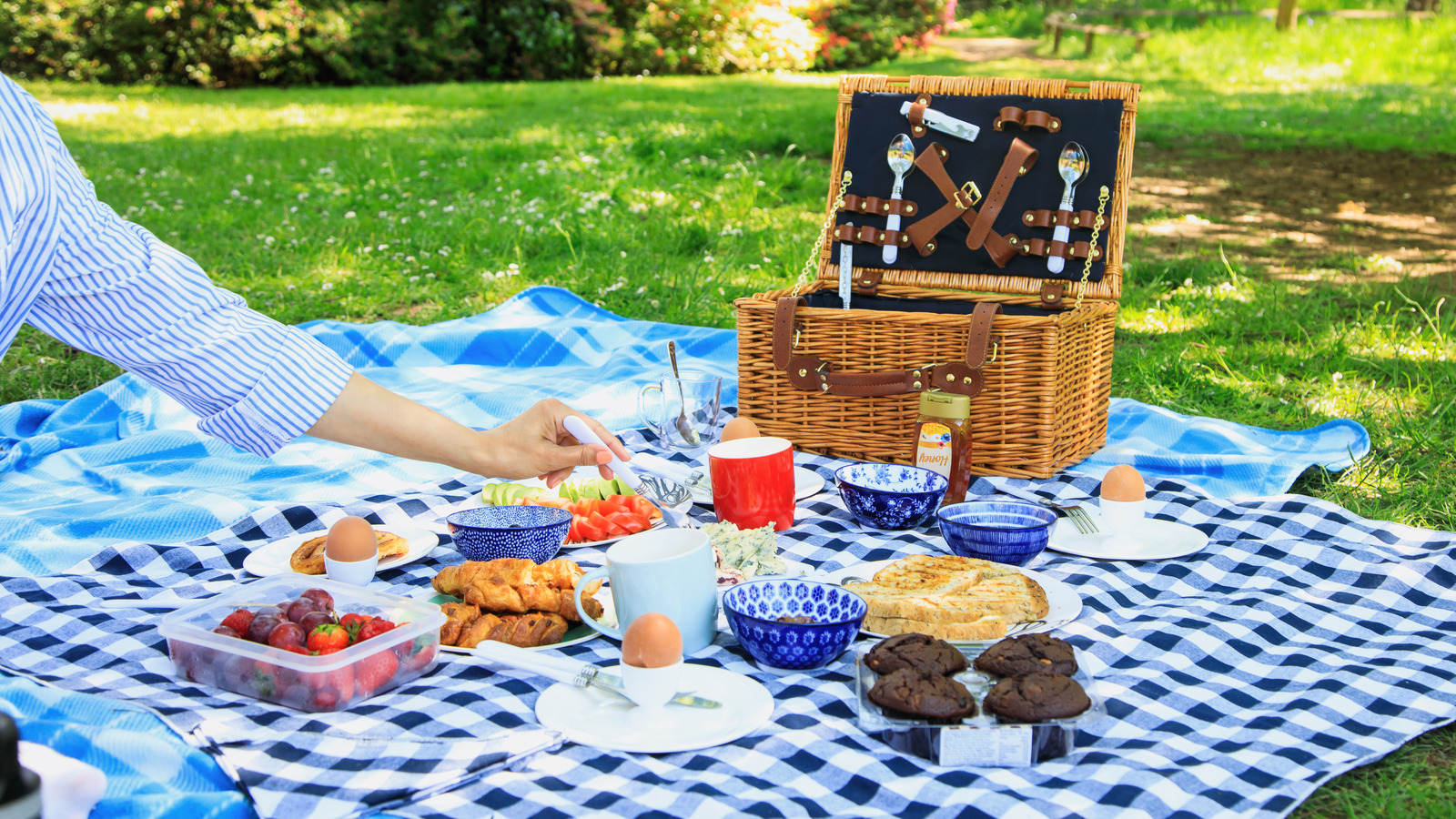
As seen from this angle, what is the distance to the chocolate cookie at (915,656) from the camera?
1615 millimetres

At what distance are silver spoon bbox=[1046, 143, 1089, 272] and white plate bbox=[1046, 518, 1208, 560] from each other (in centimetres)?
96

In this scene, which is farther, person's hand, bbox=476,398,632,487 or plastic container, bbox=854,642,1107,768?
person's hand, bbox=476,398,632,487

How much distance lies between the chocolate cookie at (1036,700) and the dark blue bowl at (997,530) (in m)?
0.61

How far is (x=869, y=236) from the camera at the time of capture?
133 inches

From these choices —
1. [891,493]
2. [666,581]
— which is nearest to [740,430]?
[891,493]

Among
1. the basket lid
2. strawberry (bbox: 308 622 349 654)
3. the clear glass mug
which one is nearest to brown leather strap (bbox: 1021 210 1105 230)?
the basket lid

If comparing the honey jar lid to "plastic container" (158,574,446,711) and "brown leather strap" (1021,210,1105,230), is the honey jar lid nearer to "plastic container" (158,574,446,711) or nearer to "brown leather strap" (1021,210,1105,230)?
"brown leather strap" (1021,210,1105,230)

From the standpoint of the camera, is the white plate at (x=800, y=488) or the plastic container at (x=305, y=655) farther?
the white plate at (x=800, y=488)

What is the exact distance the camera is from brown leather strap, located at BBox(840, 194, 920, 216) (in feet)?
10.9

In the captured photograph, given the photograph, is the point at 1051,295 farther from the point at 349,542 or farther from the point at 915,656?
the point at 349,542

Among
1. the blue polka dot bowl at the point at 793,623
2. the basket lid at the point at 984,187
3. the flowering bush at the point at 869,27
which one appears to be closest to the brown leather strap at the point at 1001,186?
the basket lid at the point at 984,187

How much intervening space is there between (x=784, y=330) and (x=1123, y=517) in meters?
1.00

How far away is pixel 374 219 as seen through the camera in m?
6.02

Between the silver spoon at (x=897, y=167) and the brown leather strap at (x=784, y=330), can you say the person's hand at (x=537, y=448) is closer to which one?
the brown leather strap at (x=784, y=330)
